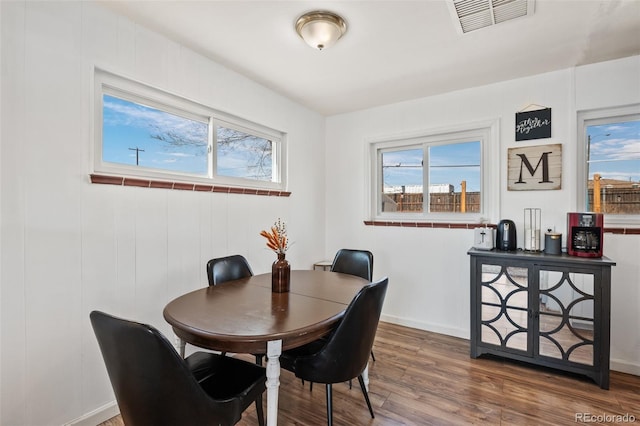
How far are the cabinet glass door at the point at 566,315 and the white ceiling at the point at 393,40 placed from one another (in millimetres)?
1698

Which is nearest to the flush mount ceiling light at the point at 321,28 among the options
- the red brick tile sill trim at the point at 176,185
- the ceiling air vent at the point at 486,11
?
the ceiling air vent at the point at 486,11

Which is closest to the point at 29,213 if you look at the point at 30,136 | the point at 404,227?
the point at 30,136

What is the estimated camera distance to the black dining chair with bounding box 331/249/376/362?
258cm

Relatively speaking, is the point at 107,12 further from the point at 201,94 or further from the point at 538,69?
the point at 538,69

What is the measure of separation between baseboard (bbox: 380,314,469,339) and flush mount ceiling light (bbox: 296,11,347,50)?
2815mm

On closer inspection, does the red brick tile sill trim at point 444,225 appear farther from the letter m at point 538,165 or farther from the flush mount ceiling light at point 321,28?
the flush mount ceiling light at point 321,28

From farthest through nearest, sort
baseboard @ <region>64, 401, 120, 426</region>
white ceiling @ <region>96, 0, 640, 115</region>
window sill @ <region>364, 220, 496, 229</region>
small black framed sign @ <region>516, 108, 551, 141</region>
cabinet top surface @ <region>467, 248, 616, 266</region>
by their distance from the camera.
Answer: window sill @ <region>364, 220, 496, 229</region> → small black framed sign @ <region>516, 108, 551, 141</region> → cabinet top surface @ <region>467, 248, 616, 266</region> → white ceiling @ <region>96, 0, 640, 115</region> → baseboard @ <region>64, 401, 120, 426</region>

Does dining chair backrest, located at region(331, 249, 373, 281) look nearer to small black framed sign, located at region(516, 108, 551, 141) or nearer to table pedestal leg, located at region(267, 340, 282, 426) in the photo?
table pedestal leg, located at region(267, 340, 282, 426)

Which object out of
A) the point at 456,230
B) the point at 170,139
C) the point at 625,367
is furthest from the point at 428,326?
the point at 170,139

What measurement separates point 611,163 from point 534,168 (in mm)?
541

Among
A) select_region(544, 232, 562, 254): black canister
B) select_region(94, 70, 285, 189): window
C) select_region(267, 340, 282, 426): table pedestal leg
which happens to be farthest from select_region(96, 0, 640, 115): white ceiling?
select_region(267, 340, 282, 426): table pedestal leg

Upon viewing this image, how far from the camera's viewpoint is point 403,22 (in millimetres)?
1976

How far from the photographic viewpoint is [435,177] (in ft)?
11.0

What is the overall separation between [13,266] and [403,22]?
2.59 metres
